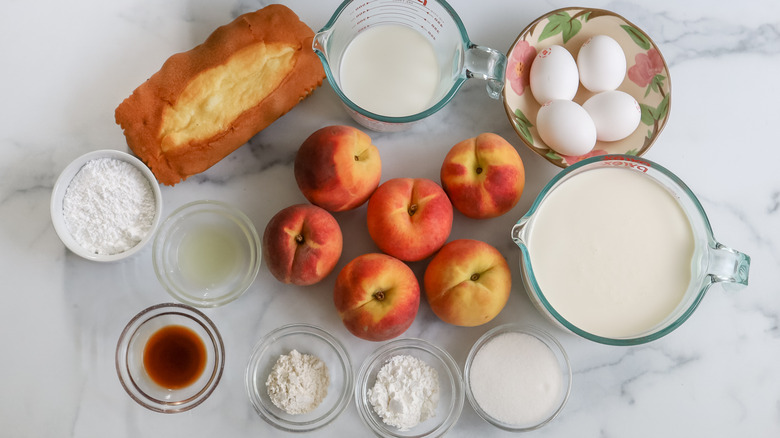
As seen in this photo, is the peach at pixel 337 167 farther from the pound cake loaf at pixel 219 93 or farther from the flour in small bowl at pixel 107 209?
the flour in small bowl at pixel 107 209

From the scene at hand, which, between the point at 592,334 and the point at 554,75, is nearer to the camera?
the point at 592,334

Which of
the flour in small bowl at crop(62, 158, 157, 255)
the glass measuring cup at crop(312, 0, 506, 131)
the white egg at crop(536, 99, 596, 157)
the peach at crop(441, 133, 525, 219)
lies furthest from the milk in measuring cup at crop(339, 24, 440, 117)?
the flour in small bowl at crop(62, 158, 157, 255)

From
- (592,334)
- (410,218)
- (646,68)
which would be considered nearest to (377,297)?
(410,218)

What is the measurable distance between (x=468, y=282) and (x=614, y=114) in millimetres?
432

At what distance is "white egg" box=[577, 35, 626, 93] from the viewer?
1.27 meters

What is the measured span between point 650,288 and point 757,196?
1.34ft

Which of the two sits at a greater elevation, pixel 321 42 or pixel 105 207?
pixel 321 42

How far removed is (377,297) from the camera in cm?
117

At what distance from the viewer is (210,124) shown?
1.25 m

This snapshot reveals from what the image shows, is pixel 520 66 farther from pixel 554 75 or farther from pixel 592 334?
pixel 592 334

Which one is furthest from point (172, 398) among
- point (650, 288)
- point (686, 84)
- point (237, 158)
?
point (686, 84)

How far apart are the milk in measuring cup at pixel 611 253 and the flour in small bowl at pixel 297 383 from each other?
1.48 ft

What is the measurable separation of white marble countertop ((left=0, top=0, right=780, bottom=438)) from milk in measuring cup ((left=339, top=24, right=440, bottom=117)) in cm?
9

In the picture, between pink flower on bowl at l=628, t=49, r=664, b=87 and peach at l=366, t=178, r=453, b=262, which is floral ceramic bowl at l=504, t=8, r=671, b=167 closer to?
pink flower on bowl at l=628, t=49, r=664, b=87
